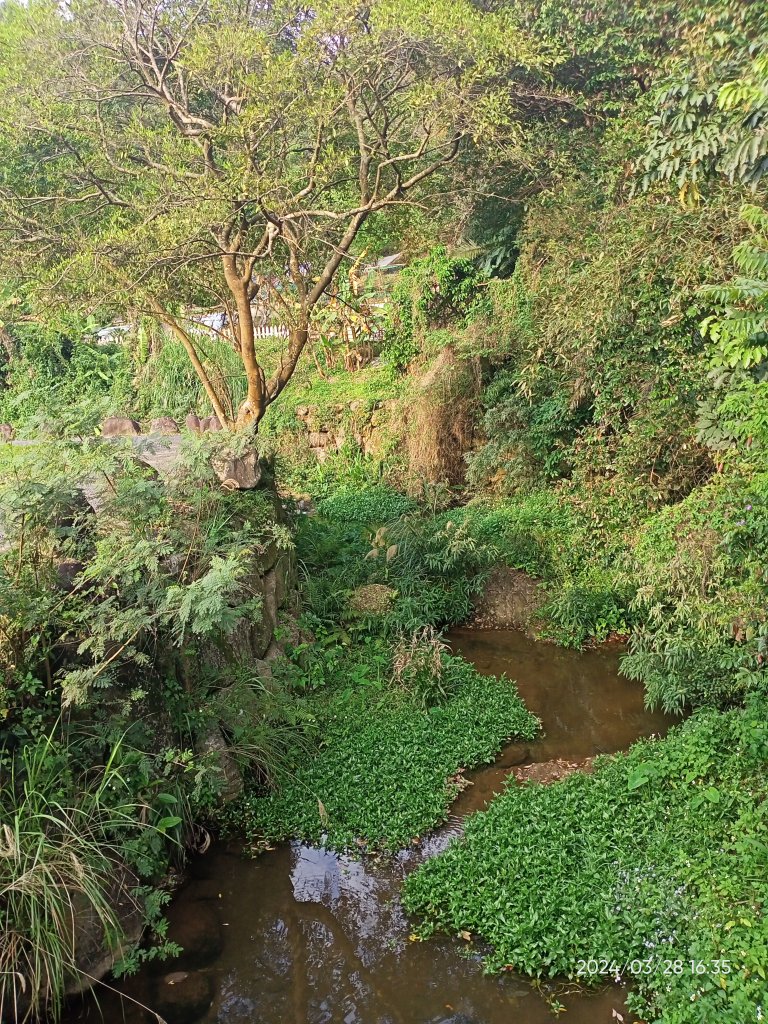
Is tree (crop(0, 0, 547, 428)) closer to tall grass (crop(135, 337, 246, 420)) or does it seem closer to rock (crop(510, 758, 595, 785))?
rock (crop(510, 758, 595, 785))

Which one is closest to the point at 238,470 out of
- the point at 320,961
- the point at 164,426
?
the point at 320,961

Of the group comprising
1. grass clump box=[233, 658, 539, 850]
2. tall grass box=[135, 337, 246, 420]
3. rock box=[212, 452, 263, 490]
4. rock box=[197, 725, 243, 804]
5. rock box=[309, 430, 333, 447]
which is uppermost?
tall grass box=[135, 337, 246, 420]

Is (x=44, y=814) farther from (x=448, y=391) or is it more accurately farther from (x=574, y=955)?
(x=448, y=391)

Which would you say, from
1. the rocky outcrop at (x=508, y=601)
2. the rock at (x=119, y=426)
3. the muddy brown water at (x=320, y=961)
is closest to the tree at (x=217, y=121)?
the rocky outcrop at (x=508, y=601)

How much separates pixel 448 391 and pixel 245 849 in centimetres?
731

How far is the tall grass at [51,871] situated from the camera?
3.79m

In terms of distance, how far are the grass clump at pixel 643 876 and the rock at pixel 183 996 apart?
1.27 m

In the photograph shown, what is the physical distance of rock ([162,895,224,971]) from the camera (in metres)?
4.42

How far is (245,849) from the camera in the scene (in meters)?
5.27

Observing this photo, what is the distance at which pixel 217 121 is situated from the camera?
28.3 feet

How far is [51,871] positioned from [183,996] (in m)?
1.05

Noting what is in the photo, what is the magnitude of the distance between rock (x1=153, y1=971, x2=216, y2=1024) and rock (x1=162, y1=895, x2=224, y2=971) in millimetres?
75

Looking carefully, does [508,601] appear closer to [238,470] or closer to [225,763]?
[238,470]

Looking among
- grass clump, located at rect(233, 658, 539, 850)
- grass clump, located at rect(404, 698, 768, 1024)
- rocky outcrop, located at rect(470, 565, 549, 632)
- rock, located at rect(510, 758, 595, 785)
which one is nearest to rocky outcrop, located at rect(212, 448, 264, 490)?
grass clump, located at rect(233, 658, 539, 850)
